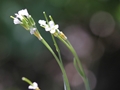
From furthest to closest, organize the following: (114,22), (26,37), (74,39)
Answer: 1. (74,39)
2. (114,22)
3. (26,37)

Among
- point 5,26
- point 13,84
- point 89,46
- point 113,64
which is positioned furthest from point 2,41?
point 113,64

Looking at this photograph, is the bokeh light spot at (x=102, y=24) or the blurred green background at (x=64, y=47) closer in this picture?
the blurred green background at (x=64, y=47)

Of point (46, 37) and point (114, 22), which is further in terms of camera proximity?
point (114, 22)

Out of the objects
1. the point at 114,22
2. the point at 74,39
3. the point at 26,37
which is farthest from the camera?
the point at 74,39

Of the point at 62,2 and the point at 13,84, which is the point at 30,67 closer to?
the point at 13,84

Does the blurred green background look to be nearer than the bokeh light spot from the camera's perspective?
Yes

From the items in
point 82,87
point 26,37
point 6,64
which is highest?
point 6,64

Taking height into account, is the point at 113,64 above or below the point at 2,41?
below
